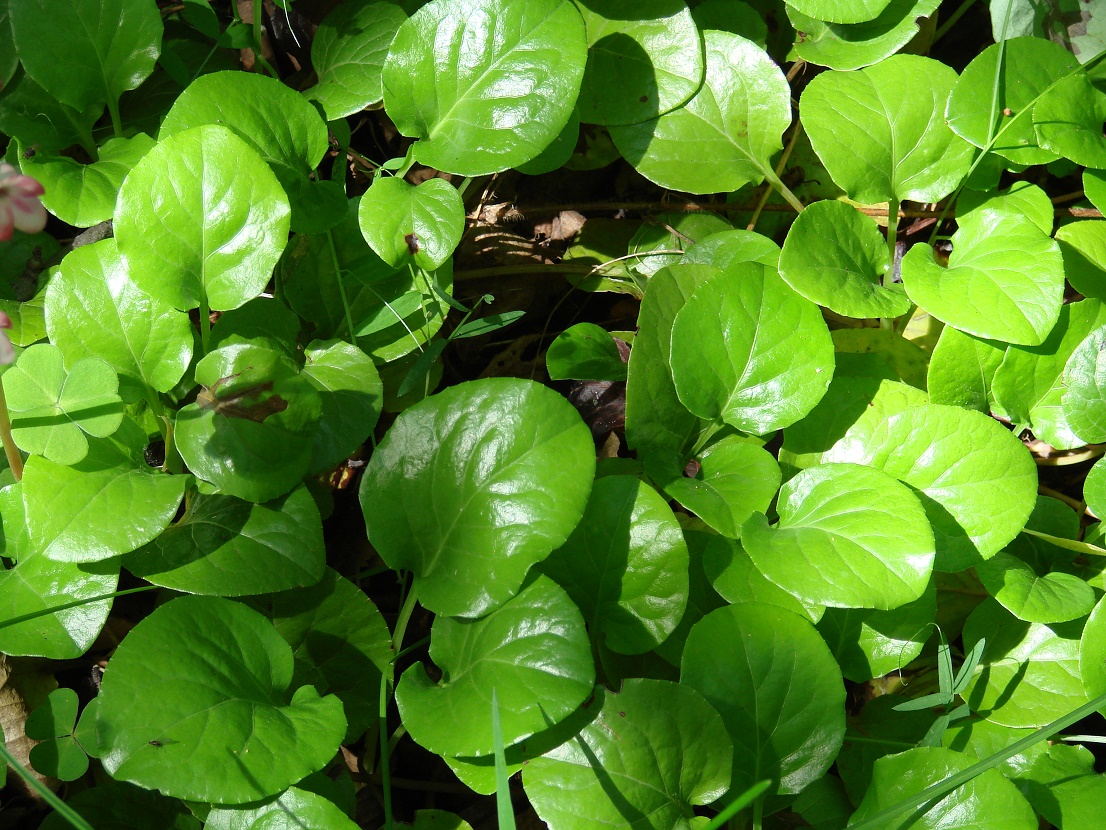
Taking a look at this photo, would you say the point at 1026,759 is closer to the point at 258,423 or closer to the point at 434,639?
the point at 434,639

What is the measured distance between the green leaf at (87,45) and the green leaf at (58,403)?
611 millimetres

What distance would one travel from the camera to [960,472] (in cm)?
151

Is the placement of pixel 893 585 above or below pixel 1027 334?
below

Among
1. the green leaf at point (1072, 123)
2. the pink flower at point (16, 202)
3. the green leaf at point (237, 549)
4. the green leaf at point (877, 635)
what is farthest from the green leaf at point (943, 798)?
the pink flower at point (16, 202)

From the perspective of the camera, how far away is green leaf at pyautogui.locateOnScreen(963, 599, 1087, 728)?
59.6 inches

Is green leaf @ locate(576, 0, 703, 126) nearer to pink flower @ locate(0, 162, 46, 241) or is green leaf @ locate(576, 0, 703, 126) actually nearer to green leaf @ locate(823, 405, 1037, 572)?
green leaf @ locate(823, 405, 1037, 572)

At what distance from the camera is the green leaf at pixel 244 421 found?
1.30 metres

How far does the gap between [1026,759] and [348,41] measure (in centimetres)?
188

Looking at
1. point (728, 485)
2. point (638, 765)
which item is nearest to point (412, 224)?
point (728, 485)

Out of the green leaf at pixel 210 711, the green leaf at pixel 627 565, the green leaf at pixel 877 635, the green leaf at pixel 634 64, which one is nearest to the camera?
the green leaf at pixel 210 711

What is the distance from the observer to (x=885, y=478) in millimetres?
1425

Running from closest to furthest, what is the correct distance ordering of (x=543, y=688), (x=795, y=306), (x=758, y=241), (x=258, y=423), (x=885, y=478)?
(x=543, y=688)
(x=258, y=423)
(x=885, y=478)
(x=795, y=306)
(x=758, y=241)

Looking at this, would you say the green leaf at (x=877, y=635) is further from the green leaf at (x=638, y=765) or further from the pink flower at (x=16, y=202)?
the pink flower at (x=16, y=202)

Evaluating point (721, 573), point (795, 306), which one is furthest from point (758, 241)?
point (721, 573)
